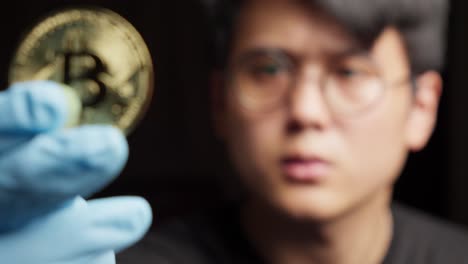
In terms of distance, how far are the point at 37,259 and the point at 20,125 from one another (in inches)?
5.4

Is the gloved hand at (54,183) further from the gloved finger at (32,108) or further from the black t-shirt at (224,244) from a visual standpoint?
the black t-shirt at (224,244)

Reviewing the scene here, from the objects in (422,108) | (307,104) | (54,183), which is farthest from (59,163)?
(422,108)

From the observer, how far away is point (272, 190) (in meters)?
0.92

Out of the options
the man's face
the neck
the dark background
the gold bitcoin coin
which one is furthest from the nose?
the dark background

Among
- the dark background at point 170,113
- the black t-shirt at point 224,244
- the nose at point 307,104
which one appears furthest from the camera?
the dark background at point 170,113

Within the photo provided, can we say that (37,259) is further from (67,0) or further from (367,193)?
(67,0)

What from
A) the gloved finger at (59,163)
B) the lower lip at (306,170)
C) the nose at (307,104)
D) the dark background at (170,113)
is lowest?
the dark background at (170,113)

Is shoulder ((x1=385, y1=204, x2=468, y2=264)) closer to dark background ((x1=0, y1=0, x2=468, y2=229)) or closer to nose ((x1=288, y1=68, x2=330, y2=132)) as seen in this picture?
Answer: nose ((x1=288, y1=68, x2=330, y2=132))

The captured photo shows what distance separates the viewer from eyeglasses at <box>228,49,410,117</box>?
91 cm

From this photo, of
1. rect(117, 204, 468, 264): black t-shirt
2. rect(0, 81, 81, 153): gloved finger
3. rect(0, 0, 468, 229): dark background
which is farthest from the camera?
rect(0, 0, 468, 229): dark background

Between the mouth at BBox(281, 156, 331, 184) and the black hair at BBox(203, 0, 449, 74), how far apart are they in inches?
7.6

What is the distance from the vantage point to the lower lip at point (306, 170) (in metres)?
0.89

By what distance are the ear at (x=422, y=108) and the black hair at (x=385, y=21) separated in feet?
0.08

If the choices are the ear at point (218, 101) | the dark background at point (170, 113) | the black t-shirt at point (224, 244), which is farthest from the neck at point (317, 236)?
the dark background at point (170, 113)
